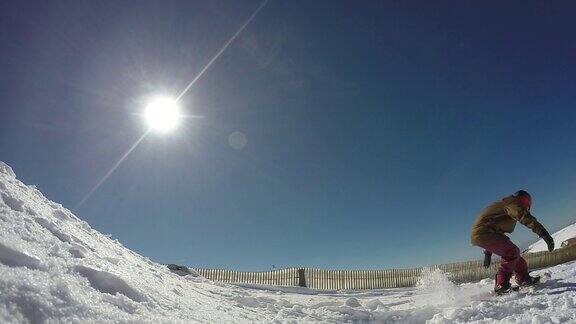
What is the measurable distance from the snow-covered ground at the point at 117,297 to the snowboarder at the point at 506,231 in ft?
1.42

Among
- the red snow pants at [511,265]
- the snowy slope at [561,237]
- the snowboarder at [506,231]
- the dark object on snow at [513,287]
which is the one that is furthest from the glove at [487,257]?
the snowy slope at [561,237]

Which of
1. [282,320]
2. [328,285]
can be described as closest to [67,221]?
[282,320]

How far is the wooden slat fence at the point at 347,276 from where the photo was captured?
16.2 metres

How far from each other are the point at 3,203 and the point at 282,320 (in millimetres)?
3232

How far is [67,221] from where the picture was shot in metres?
5.07

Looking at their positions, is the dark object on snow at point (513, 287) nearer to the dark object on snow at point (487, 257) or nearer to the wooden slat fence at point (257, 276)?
the dark object on snow at point (487, 257)

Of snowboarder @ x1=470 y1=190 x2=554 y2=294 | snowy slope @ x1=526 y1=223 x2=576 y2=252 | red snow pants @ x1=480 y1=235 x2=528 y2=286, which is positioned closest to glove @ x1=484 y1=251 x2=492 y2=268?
snowboarder @ x1=470 y1=190 x2=554 y2=294

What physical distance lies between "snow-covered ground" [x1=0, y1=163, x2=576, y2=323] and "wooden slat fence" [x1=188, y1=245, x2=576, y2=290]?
9443 millimetres

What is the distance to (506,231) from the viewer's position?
709 cm

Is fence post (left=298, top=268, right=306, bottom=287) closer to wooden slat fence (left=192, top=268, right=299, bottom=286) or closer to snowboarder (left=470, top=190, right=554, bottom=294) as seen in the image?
wooden slat fence (left=192, top=268, right=299, bottom=286)

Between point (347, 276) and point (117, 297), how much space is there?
49.9ft

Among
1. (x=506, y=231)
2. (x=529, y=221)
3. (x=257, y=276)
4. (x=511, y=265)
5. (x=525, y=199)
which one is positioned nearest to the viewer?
(x=511, y=265)

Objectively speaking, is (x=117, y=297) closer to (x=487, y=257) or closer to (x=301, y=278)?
(x=487, y=257)

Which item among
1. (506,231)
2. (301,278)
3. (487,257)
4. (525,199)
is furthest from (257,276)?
(525,199)
